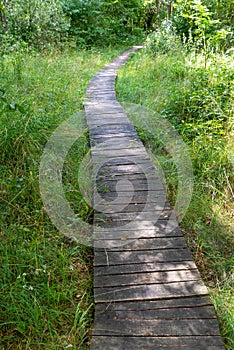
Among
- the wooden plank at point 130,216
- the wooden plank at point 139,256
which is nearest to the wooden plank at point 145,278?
the wooden plank at point 139,256

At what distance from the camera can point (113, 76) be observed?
861cm

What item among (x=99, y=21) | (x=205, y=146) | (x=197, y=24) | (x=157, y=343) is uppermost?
(x=99, y=21)

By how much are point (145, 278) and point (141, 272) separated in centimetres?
6

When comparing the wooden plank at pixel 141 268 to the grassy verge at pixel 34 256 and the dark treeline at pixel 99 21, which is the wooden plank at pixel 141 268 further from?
the dark treeline at pixel 99 21

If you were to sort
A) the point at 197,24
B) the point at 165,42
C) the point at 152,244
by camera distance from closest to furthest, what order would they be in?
1. the point at 152,244
2. the point at 197,24
3. the point at 165,42

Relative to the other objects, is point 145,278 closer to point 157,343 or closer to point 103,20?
point 157,343

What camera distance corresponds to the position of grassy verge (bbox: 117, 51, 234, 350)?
109 inches

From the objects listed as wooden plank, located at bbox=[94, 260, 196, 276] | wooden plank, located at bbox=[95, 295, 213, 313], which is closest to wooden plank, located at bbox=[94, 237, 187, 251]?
wooden plank, located at bbox=[94, 260, 196, 276]

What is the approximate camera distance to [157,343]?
191cm

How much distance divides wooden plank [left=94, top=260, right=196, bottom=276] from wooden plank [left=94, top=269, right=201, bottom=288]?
0.10ft

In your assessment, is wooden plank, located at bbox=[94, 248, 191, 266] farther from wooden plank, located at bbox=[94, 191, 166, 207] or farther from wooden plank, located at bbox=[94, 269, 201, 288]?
wooden plank, located at bbox=[94, 191, 166, 207]

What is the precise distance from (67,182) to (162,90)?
11.5ft

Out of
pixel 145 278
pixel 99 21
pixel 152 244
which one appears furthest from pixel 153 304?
pixel 99 21

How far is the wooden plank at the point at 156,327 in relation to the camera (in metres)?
1.97
